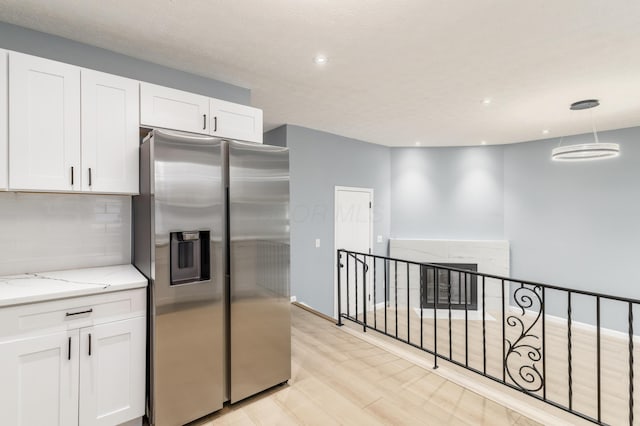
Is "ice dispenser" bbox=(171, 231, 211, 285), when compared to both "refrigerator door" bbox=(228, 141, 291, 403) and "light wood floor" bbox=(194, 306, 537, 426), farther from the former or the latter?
"light wood floor" bbox=(194, 306, 537, 426)

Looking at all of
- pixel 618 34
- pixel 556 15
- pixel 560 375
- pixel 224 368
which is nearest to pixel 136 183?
pixel 224 368

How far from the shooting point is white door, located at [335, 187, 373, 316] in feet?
16.4

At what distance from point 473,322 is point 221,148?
16.4 feet

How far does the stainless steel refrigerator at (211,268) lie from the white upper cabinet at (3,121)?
0.68 m

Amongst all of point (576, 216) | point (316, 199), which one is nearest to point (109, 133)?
point (316, 199)

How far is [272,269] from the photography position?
2260 mm

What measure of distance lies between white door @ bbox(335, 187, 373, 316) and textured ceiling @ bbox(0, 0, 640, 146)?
5.74 ft

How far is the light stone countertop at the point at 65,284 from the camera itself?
61.7 inches

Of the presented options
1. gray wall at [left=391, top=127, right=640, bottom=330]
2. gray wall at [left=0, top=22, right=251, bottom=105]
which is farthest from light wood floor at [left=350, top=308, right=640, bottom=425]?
gray wall at [left=0, top=22, right=251, bottom=105]

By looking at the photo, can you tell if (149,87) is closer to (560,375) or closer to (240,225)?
(240,225)

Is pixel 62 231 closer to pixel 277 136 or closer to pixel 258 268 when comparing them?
pixel 258 268

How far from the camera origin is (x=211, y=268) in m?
2.01

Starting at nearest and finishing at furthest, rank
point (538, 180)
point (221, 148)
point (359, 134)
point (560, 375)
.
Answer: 1. point (221, 148)
2. point (560, 375)
3. point (359, 134)
4. point (538, 180)

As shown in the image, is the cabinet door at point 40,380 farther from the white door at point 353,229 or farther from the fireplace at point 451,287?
the fireplace at point 451,287
